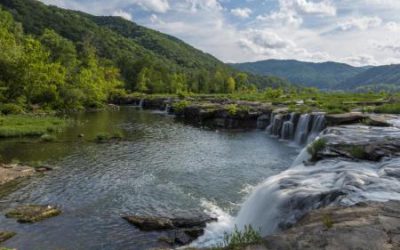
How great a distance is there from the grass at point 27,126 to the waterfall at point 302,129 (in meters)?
28.4

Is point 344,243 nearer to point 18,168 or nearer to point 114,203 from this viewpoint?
point 114,203

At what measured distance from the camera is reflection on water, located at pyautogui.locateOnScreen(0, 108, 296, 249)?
18.8 meters

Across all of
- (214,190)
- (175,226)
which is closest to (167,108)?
(214,190)

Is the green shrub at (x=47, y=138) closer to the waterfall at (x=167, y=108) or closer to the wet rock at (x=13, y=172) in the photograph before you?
the wet rock at (x=13, y=172)

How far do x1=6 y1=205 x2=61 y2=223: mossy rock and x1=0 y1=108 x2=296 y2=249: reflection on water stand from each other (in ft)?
1.56

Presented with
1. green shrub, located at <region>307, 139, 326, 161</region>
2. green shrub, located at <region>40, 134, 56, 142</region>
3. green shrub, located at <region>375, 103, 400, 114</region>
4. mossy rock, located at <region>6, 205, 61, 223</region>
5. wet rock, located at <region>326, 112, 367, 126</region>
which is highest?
green shrub, located at <region>375, 103, 400, 114</region>

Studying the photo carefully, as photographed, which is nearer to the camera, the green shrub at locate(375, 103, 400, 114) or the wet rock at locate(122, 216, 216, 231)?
the wet rock at locate(122, 216, 216, 231)

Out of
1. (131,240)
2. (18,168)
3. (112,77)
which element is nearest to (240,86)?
(112,77)

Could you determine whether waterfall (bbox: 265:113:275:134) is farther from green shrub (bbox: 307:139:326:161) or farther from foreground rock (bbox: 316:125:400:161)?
green shrub (bbox: 307:139:326:161)

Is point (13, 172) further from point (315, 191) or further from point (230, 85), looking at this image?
point (230, 85)

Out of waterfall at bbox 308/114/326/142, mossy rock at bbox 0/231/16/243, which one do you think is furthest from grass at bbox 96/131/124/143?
mossy rock at bbox 0/231/16/243

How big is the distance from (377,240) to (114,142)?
3706cm

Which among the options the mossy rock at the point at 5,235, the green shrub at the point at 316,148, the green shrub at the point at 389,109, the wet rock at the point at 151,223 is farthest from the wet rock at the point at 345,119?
the mossy rock at the point at 5,235

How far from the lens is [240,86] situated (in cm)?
15462
